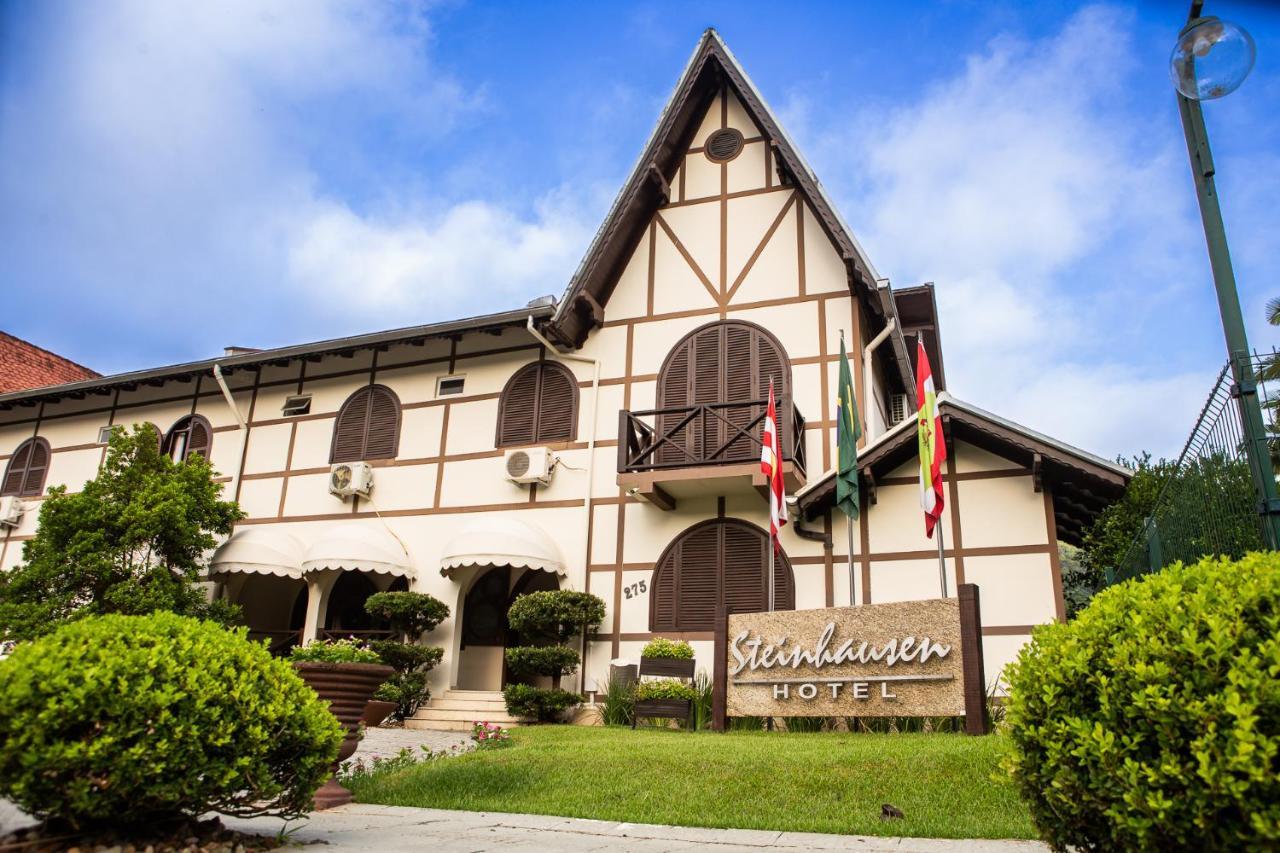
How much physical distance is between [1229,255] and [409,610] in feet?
42.4

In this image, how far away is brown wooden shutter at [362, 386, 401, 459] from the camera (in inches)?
736

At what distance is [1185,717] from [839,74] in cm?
337

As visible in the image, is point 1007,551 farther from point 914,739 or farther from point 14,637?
point 14,637

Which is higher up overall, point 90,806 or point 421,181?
point 421,181

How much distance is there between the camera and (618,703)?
14016 millimetres

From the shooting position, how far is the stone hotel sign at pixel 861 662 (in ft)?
35.3

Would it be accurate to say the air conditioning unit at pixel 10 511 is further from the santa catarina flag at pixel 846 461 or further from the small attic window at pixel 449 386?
the santa catarina flag at pixel 846 461

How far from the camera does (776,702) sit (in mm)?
11758

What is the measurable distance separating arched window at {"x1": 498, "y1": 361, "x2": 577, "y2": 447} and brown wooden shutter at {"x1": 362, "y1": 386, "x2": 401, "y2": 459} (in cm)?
234

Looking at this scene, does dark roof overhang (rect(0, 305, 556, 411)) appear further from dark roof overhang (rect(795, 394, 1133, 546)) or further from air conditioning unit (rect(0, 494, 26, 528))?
dark roof overhang (rect(795, 394, 1133, 546))

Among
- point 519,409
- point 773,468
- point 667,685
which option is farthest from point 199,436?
point 773,468

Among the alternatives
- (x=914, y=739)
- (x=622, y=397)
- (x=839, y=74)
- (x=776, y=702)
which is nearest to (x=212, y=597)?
(x=622, y=397)

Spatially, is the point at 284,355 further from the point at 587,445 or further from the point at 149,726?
the point at 149,726

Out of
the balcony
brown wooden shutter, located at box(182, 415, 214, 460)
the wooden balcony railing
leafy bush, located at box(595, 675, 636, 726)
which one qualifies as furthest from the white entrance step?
brown wooden shutter, located at box(182, 415, 214, 460)
